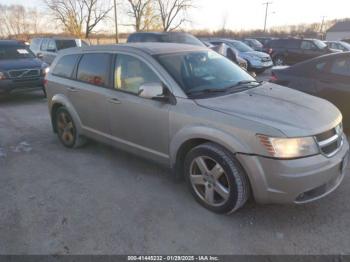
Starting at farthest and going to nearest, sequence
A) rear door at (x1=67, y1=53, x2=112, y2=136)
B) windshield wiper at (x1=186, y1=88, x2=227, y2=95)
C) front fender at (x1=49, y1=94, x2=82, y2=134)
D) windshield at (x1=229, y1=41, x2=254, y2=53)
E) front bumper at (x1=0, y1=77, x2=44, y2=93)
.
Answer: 1. windshield at (x1=229, y1=41, x2=254, y2=53)
2. front bumper at (x1=0, y1=77, x2=44, y2=93)
3. front fender at (x1=49, y1=94, x2=82, y2=134)
4. rear door at (x1=67, y1=53, x2=112, y2=136)
5. windshield wiper at (x1=186, y1=88, x2=227, y2=95)

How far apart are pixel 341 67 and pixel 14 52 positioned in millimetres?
8886

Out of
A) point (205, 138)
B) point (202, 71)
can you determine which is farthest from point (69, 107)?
point (205, 138)

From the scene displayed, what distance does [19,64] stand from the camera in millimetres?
8805

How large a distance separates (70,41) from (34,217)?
13.4 metres

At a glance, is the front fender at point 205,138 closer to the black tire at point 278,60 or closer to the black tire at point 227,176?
the black tire at point 227,176

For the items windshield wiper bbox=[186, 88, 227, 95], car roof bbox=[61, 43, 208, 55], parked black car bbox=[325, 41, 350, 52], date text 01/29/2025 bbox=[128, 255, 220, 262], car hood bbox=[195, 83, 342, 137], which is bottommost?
date text 01/29/2025 bbox=[128, 255, 220, 262]

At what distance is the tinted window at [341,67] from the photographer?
536 cm

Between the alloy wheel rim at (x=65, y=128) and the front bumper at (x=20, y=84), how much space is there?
4.23m

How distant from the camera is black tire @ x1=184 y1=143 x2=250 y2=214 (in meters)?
2.91

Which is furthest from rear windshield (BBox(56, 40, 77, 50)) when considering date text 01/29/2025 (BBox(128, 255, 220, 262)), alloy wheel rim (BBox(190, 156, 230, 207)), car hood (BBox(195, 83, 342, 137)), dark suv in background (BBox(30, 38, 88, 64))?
date text 01/29/2025 (BBox(128, 255, 220, 262))

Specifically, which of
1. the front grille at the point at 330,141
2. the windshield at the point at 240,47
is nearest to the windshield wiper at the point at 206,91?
the front grille at the point at 330,141

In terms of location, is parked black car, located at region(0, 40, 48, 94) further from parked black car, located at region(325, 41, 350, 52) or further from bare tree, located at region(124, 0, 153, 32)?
bare tree, located at region(124, 0, 153, 32)

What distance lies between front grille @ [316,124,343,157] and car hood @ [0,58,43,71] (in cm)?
833

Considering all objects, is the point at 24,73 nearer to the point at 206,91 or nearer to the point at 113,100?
the point at 113,100
